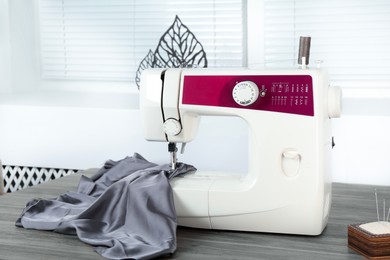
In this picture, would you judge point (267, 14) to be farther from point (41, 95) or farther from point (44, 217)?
point (44, 217)

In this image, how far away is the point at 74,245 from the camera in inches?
69.0

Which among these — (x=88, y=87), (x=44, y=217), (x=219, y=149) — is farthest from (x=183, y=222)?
(x=88, y=87)

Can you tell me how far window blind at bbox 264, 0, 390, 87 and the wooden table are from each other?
1.09 meters

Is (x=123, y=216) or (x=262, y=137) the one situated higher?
(x=262, y=137)

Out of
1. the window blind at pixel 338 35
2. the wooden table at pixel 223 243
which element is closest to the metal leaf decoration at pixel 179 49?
A: the window blind at pixel 338 35

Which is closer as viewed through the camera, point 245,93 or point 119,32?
point 245,93

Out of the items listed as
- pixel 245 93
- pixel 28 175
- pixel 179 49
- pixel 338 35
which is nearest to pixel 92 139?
pixel 28 175

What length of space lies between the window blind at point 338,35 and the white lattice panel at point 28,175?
3.78ft

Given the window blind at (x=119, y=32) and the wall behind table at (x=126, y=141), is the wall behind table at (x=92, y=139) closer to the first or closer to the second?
the wall behind table at (x=126, y=141)

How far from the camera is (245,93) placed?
1848 mm

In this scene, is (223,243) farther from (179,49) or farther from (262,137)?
(179,49)

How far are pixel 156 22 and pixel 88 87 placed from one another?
20.5 inches

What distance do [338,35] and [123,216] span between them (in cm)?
159

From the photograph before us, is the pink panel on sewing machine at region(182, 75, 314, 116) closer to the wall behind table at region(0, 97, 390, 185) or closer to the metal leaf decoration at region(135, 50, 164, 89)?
the wall behind table at region(0, 97, 390, 185)
